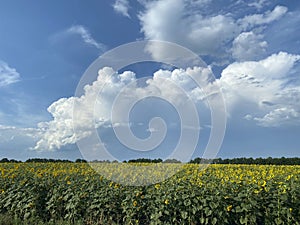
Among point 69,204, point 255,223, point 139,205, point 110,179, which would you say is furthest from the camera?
point 110,179

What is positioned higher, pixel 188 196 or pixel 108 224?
pixel 188 196

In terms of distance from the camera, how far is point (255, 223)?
5.81m

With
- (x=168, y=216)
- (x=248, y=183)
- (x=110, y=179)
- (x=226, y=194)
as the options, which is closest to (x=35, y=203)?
(x=110, y=179)

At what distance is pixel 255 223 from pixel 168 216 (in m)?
1.49

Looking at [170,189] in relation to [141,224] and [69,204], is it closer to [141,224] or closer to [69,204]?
[141,224]

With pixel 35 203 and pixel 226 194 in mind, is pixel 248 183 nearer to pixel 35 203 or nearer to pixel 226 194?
pixel 226 194

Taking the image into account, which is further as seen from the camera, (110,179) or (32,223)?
(110,179)

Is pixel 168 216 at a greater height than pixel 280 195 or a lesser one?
lesser

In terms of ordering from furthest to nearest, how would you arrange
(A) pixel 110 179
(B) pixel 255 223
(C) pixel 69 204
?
Answer: (A) pixel 110 179 → (C) pixel 69 204 → (B) pixel 255 223

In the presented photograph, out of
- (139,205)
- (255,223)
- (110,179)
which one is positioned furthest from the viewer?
(110,179)

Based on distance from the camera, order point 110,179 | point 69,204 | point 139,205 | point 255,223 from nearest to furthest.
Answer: point 255,223, point 139,205, point 69,204, point 110,179

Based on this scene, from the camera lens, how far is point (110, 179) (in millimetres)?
7566

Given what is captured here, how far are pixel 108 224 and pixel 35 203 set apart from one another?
5.78 ft

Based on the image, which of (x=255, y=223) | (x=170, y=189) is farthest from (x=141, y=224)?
(x=255, y=223)
